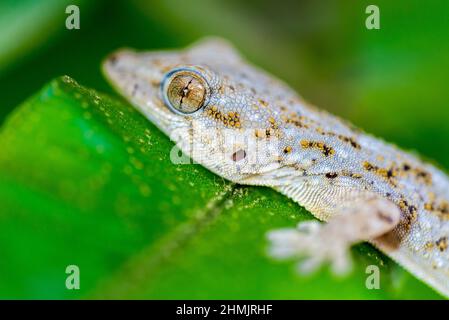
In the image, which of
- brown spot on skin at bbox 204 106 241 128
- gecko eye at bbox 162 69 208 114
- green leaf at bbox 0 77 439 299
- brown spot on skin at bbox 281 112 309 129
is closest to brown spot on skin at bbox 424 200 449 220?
brown spot on skin at bbox 281 112 309 129

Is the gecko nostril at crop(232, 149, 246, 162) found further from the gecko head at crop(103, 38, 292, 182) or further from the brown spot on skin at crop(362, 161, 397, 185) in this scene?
the brown spot on skin at crop(362, 161, 397, 185)

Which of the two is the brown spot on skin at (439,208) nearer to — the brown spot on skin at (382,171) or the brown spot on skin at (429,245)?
the brown spot on skin at (429,245)

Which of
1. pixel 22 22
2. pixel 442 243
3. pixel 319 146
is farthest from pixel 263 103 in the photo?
pixel 22 22

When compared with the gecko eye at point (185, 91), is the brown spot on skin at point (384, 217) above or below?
below

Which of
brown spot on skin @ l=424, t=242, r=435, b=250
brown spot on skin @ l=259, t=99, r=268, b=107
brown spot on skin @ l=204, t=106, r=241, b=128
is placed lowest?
brown spot on skin @ l=424, t=242, r=435, b=250

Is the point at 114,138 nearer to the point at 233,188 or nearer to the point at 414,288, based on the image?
the point at 233,188

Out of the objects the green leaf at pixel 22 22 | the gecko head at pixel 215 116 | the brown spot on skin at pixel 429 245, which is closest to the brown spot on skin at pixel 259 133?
the gecko head at pixel 215 116
